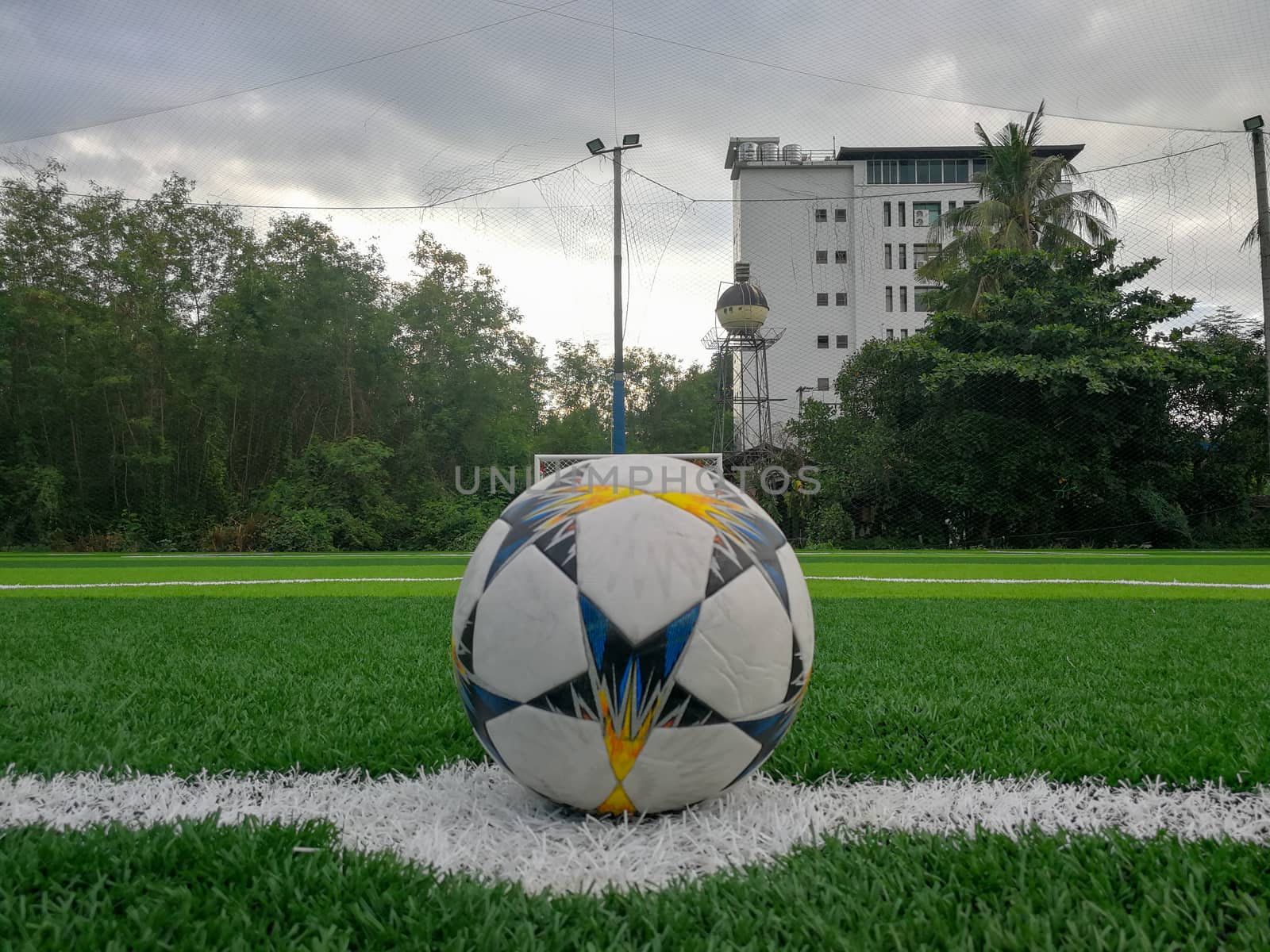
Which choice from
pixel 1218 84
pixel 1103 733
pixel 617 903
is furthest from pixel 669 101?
pixel 617 903

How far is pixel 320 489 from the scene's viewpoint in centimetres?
2320

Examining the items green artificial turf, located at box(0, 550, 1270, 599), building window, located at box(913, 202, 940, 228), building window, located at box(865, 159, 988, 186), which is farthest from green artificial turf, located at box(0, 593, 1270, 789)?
building window, located at box(913, 202, 940, 228)

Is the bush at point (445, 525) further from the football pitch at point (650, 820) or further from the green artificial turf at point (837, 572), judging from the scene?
the football pitch at point (650, 820)

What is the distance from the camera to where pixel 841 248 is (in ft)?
134

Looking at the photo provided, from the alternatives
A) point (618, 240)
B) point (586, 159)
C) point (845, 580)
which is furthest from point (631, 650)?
point (586, 159)

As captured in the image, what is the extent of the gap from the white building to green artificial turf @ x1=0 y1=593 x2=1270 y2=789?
97.9 feet

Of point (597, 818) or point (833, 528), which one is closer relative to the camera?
point (597, 818)

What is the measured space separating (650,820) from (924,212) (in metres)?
46.2

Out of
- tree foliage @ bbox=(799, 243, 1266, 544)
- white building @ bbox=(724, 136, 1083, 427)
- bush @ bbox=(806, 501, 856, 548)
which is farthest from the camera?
white building @ bbox=(724, 136, 1083, 427)

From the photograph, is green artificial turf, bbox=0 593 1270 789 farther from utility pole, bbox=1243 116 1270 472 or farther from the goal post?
utility pole, bbox=1243 116 1270 472

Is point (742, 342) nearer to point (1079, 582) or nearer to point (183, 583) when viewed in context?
point (1079, 582)

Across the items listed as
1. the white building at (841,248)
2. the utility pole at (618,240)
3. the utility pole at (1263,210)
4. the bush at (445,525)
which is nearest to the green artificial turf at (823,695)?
the utility pole at (618,240)

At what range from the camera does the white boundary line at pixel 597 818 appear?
1.89 m

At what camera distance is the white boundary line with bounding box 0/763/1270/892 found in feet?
6.22
